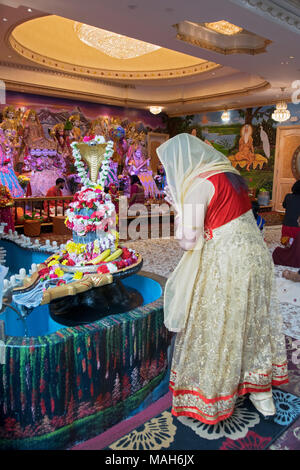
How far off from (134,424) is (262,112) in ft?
40.8

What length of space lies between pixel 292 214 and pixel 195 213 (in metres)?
4.90

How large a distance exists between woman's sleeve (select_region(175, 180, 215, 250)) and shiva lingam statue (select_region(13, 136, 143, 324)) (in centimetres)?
107

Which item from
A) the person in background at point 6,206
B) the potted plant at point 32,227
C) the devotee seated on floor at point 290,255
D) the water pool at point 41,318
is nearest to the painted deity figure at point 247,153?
the devotee seated on floor at point 290,255

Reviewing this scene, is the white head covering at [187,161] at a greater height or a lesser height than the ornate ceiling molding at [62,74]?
lesser

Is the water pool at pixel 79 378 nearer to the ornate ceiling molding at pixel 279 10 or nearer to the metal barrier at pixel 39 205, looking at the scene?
the ornate ceiling molding at pixel 279 10

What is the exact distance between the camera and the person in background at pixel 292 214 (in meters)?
6.21

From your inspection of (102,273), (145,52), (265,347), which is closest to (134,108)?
(145,52)

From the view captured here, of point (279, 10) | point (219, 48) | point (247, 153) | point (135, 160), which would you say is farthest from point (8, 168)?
point (279, 10)

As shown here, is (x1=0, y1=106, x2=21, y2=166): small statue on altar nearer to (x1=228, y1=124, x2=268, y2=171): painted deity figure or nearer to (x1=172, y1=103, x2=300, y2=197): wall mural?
(x1=172, y1=103, x2=300, y2=197): wall mural

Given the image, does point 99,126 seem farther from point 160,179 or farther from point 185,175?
point 185,175

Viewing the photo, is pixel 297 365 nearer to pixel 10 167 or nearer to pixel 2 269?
pixel 2 269

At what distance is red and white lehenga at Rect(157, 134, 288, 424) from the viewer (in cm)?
200

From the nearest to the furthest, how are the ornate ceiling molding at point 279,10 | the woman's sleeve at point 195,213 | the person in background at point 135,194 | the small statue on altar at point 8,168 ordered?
1. the woman's sleeve at point 195,213
2. the ornate ceiling molding at point 279,10
3. the person in background at point 135,194
4. the small statue on altar at point 8,168

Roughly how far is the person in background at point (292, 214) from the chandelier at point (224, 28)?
9.69ft
